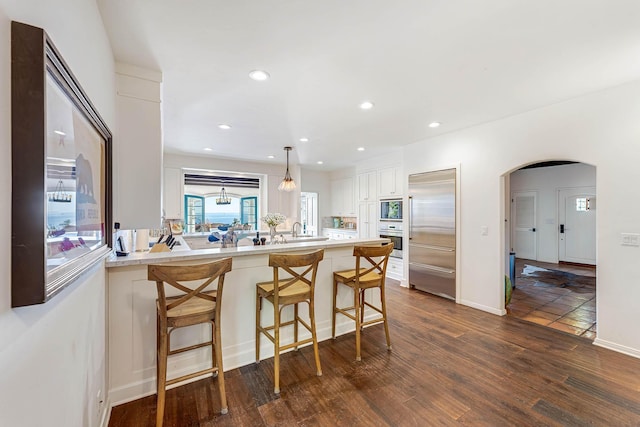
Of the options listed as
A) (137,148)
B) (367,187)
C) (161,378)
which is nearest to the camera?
(161,378)

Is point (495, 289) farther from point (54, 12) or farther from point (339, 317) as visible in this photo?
point (54, 12)

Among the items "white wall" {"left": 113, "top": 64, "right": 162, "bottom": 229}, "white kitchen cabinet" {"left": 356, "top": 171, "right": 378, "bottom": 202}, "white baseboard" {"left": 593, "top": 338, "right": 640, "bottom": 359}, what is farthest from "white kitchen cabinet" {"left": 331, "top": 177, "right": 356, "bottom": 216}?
"white wall" {"left": 113, "top": 64, "right": 162, "bottom": 229}

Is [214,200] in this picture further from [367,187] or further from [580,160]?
[580,160]

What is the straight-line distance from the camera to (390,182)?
546 centimetres

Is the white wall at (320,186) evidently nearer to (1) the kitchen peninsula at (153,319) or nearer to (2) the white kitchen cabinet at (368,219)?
(2) the white kitchen cabinet at (368,219)

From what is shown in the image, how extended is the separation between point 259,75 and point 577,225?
8.01m

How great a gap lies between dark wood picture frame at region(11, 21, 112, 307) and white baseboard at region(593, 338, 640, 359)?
4228 mm

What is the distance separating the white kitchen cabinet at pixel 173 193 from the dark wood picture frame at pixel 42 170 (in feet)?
15.8

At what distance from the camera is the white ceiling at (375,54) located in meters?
1.62

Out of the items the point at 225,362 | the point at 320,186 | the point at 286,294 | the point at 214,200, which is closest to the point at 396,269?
the point at 320,186

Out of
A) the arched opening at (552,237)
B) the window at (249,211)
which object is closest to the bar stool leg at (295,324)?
the arched opening at (552,237)

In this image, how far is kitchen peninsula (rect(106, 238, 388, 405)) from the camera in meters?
1.93

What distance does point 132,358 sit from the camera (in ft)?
6.49

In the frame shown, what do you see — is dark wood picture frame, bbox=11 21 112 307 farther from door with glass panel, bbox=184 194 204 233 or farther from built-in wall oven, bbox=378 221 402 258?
door with glass panel, bbox=184 194 204 233
